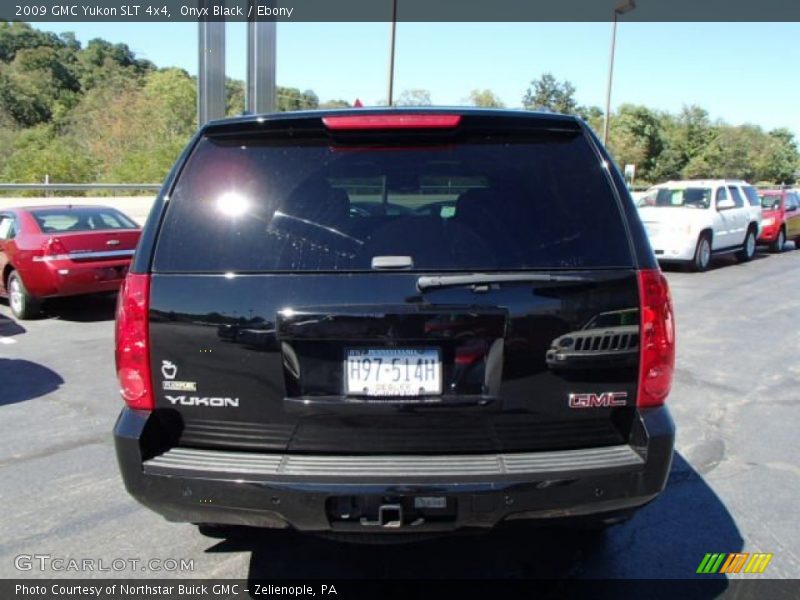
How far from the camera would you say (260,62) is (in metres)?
13.0

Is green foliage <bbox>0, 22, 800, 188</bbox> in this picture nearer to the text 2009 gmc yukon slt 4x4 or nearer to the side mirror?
the side mirror

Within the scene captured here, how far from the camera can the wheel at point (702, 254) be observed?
14.0m

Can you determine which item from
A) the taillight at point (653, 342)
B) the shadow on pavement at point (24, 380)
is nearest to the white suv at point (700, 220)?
the shadow on pavement at point (24, 380)

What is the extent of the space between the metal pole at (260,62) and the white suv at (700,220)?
26.2 feet

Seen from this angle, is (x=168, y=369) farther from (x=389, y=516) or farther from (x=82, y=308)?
(x=82, y=308)

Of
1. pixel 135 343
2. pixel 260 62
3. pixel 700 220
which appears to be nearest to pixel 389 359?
pixel 135 343

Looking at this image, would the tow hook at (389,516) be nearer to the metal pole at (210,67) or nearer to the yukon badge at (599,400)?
the yukon badge at (599,400)

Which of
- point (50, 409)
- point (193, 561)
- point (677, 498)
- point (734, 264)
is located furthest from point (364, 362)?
point (734, 264)

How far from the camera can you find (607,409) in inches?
99.0

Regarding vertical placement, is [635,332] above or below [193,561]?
above

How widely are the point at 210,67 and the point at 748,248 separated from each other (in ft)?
42.9

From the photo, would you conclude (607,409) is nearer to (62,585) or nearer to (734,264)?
(62,585)

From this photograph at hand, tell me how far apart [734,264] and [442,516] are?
15.8m

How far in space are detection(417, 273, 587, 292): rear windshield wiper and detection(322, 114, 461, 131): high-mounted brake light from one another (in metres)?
0.62
